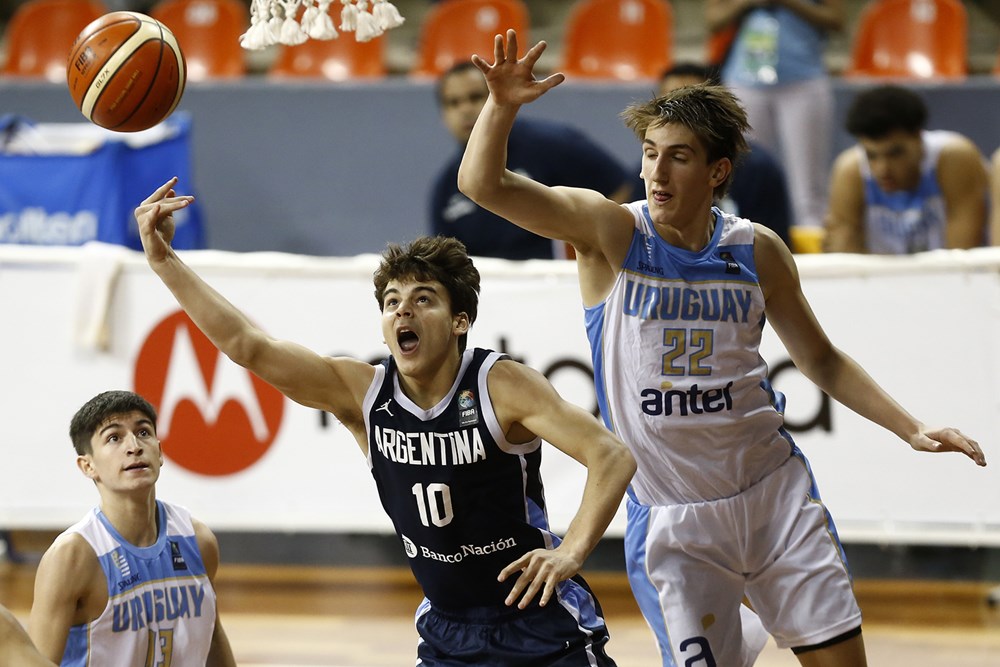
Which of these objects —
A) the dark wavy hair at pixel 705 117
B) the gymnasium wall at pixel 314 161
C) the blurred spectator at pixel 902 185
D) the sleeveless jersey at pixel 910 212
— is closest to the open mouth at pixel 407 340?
the dark wavy hair at pixel 705 117

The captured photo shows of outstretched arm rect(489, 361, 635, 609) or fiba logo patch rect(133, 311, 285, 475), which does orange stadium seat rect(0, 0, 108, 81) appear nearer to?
fiba logo patch rect(133, 311, 285, 475)

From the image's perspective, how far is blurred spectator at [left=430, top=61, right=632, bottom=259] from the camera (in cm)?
691

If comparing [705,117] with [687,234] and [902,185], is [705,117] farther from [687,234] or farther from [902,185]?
[902,185]

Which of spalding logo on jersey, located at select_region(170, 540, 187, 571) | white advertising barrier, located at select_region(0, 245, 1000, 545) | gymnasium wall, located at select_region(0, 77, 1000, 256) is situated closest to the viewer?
spalding logo on jersey, located at select_region(170, 540, 187, 571)

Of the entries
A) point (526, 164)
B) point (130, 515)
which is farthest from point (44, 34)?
point (130, 515)

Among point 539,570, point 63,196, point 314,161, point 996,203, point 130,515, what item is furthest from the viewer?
point 314,161

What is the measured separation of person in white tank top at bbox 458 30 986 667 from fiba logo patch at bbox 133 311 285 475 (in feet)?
9.24

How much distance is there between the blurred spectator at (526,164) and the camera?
6.91 meters

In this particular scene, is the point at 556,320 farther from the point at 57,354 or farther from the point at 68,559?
the point at 68,559

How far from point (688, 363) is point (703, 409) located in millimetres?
136

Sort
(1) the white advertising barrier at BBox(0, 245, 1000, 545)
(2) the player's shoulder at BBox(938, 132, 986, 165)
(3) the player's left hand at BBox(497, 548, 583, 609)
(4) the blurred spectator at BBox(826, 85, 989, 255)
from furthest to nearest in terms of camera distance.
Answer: (2) the player's shoulder at BBox(938, 132, 986, 165)
(4) the blurred spectator at BBox(826, 85, 989, 255)
(1) the white advertising barrier at BBox(0, 245, 1000, 545)
(3) the player's left hand at BBox(497, 548, 583, 609)

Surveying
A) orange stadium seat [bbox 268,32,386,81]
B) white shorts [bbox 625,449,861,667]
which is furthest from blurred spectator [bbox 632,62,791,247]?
orange stadium seat [bbox 268,32,386,81]

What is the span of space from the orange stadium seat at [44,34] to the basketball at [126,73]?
22.0 feet

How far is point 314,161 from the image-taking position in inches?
366
